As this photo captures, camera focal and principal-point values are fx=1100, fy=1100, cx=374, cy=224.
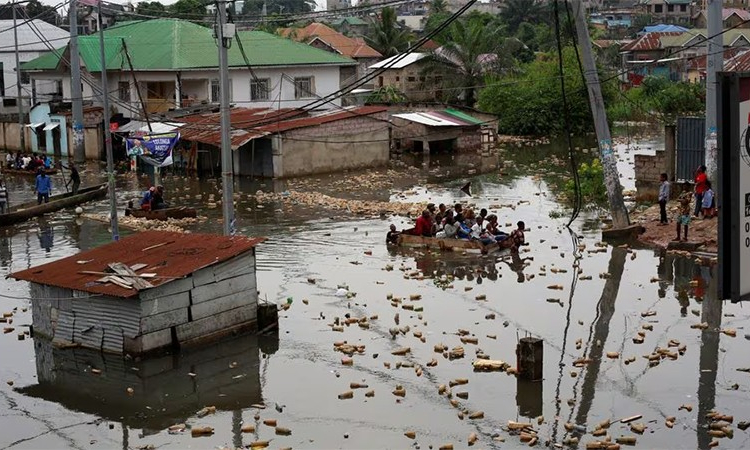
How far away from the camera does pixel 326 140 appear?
1801 inches

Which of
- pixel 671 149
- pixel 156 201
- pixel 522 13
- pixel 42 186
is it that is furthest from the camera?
pixel 522 13

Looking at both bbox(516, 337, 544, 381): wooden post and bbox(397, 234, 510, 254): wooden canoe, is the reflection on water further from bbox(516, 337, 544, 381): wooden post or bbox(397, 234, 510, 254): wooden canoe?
bbox(397, 234, 510, 254): wooden canoe

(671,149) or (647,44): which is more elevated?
(647,44)

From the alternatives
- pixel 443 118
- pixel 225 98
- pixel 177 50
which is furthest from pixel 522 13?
pixel 225 98

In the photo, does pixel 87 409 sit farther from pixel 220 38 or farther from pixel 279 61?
pixel 279 61

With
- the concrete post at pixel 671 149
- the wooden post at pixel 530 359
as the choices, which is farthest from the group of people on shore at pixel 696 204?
the wooden post at pixel 530 359

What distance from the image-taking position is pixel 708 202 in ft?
90.8

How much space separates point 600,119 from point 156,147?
61.4ft

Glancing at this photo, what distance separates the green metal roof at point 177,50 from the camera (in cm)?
5575

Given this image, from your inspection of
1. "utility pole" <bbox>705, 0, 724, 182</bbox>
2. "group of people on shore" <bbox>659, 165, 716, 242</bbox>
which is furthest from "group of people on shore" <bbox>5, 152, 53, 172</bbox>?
"utility pole" <bbox>705, 0, 724, 182</bbox>

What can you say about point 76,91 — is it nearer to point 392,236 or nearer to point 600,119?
point 392,236

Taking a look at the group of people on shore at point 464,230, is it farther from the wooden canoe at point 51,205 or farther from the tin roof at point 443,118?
the tin roof at point 443,118

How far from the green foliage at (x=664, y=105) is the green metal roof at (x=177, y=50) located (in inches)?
739

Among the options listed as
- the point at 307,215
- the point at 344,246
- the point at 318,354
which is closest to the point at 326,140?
the point at 307,215
